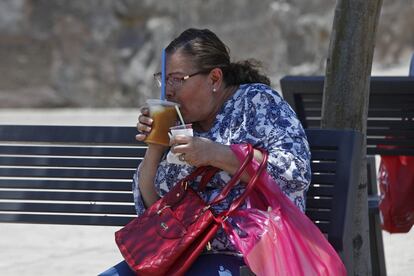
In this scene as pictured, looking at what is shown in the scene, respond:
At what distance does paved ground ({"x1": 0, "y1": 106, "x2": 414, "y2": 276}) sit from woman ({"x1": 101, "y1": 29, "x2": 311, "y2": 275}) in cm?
215

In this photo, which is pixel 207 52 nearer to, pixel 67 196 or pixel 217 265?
pixel 217 265

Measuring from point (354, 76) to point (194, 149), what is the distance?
1213mm

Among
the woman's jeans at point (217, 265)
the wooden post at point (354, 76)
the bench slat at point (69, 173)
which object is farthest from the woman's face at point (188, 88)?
the wooden post at point (354, 76)

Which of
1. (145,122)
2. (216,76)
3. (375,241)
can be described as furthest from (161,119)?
(375,241)

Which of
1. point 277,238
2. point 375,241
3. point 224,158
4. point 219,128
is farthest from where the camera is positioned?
point 375,241

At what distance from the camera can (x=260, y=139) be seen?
3223 mm

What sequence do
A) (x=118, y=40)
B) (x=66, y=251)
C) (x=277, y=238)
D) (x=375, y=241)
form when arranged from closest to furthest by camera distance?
(x=277, y=238), (x=375, y=241), (x=66, y=251), (x=118, y=40)

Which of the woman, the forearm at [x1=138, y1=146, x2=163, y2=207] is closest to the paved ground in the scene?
the forearm at [x1=138, y1=146, x2=163, y2=207]

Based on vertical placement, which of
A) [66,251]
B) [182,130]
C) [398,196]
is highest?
[182,130]

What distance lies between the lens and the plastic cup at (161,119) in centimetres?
315

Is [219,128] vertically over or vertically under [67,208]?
over

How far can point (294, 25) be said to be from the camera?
19250mm

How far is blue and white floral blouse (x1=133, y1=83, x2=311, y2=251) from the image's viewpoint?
Answer: 3146 mm

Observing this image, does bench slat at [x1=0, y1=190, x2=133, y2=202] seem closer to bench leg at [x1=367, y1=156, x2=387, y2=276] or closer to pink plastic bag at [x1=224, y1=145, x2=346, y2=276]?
pink plastic bag at [x1=224, y1=145, x2=346, y2=276]
